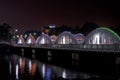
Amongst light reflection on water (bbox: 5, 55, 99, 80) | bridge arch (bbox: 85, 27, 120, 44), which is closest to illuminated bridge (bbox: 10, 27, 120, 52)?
bridge arch (bbox: 85, 27, 120, 44)

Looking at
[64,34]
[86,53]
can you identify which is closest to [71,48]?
[86,53]

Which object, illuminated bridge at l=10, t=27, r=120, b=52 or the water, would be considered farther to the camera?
illuminated bridge at l=10, t=27, r=120, b=52

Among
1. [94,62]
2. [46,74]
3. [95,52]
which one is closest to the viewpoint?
[46,74]

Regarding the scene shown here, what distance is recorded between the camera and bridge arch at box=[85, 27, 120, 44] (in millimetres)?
66062

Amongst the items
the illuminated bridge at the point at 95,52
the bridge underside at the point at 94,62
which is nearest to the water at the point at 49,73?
the bridge underside at the point at 94,62

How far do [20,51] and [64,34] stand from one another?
185ft

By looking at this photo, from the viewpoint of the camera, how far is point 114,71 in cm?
5200

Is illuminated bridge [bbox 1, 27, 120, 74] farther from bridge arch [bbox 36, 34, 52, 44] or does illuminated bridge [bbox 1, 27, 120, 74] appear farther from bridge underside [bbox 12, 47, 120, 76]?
bridge arch [bbox 36, 34, 52, 44]

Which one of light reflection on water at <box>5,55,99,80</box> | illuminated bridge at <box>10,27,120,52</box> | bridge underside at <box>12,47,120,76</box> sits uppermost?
illuminated bridge at <box>10,27,120,52</box>

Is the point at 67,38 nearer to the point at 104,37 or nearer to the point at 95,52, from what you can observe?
the point at 104,37

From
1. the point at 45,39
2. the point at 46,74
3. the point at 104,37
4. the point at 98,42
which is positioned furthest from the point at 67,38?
the point at 46,74

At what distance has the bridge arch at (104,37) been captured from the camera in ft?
217

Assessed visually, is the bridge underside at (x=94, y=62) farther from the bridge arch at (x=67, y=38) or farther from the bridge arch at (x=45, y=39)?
the bridge arch at (x=45, y=39)

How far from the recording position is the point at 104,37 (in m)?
71.4
